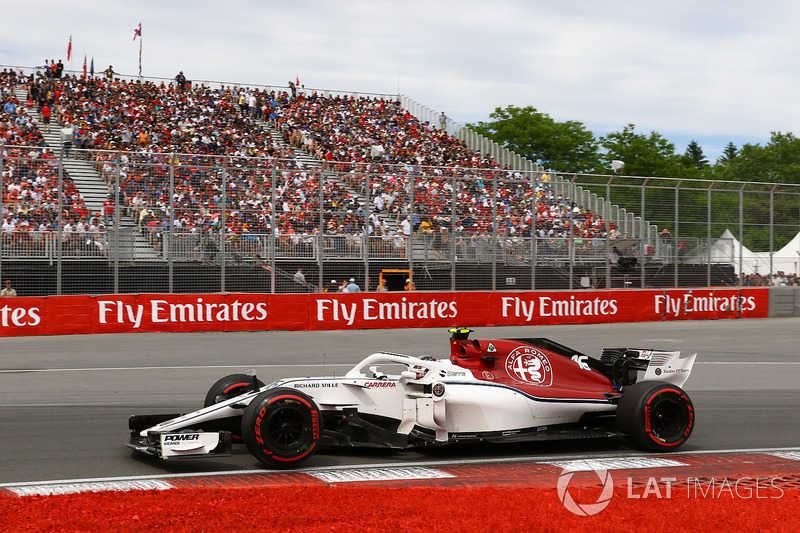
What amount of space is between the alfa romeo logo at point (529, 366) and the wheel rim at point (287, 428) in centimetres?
229

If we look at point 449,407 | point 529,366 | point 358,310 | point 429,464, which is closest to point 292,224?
point 358,310

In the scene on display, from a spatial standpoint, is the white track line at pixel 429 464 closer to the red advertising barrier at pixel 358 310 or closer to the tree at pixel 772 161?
the red advertising barrier at pixel 358 310

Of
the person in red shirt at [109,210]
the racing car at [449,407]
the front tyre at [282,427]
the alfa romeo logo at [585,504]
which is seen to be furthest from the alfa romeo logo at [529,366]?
the person in red shirt at [109,210]

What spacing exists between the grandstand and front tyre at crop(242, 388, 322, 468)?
14.6 m

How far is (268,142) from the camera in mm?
36438

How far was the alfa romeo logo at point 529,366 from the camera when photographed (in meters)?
8.80

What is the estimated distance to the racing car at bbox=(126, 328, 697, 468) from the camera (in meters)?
7.52

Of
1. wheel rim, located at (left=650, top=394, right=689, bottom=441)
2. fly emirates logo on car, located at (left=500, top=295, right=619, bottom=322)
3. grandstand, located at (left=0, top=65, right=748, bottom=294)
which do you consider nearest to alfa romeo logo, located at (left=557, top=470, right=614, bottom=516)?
wheel rim, located at (left=650, top=394, right=689, bottom=441)

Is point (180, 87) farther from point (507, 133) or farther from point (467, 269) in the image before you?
point (507, 133)

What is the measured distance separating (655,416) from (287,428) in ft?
11.9

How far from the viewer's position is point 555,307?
2488cm

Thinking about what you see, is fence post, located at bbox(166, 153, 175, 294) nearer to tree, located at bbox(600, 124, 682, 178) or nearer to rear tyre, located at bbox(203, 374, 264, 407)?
rear tyre, located at bbox(203, 374, 264, 407)

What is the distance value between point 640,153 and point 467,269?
53490 millimetres

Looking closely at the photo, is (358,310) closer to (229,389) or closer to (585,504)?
(229,389)
